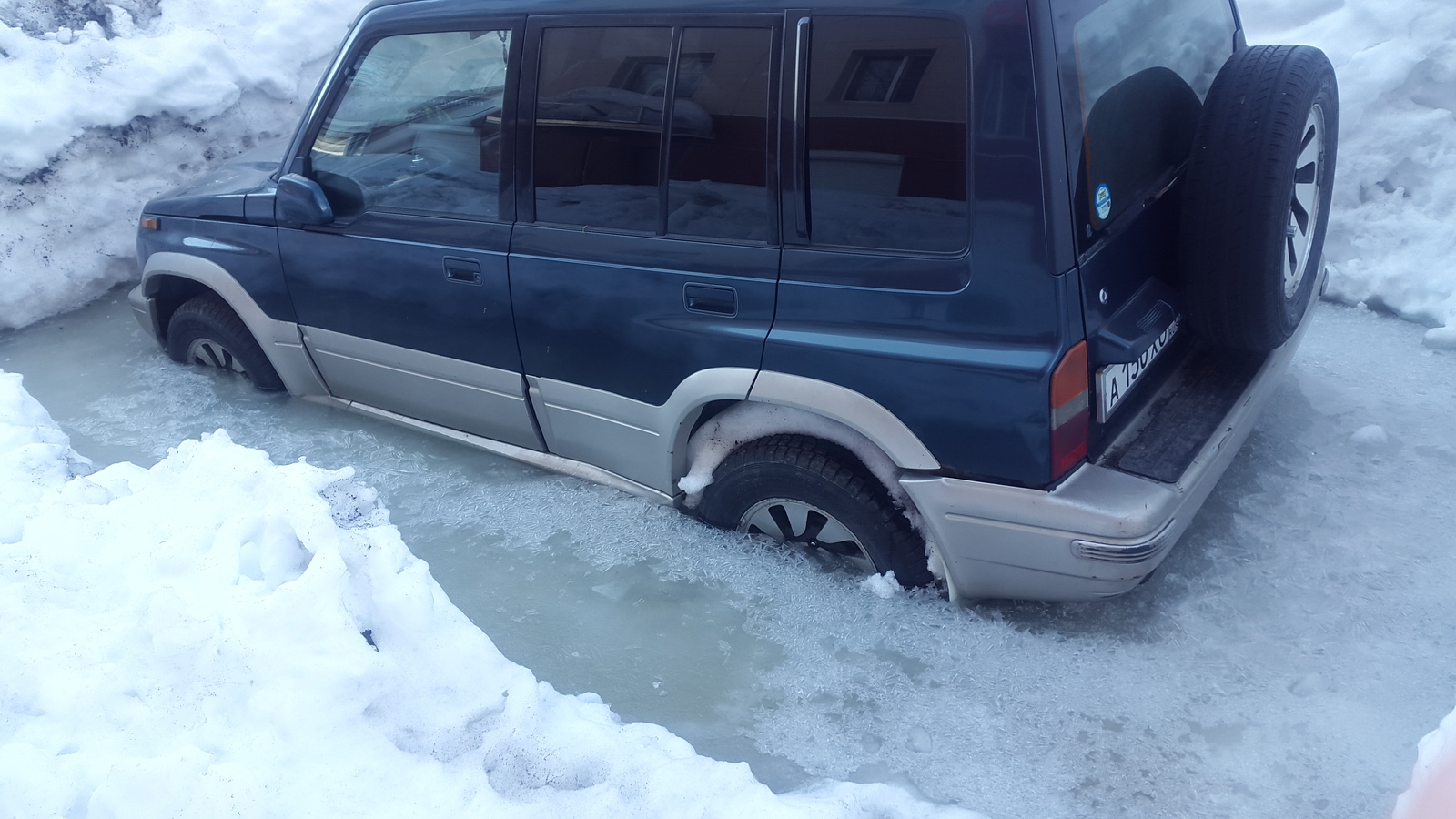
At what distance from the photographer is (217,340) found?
13.5 ft

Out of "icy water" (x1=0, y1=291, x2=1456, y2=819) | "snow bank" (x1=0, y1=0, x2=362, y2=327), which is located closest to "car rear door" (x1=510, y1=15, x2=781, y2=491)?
"icy water" (x1=0, y1=291, x2=1456, y2=819)

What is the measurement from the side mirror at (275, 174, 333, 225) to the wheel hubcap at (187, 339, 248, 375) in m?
1.13

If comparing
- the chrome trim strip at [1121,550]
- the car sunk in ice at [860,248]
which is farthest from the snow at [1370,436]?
the chrome trim strip at [1121,550]

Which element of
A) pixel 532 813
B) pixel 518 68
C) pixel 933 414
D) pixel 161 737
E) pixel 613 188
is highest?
pixel 518 68

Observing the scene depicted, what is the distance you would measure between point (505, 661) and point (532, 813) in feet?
1.63

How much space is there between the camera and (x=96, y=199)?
202 inches

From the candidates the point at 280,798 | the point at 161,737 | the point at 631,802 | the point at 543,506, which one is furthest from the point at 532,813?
the point at 543,506

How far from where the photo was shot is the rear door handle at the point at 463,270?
3061mm

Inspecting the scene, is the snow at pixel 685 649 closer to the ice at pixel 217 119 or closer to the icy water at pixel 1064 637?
the icy water at pixel 1064 637

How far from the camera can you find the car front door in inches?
119

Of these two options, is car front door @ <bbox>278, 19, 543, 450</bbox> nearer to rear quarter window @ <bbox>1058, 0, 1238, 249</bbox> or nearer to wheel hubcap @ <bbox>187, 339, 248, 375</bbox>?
wheel hubcap @ <bbox>187, 339, 248, 375</bbox>

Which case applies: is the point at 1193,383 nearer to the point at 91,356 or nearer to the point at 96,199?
the point at 91,356

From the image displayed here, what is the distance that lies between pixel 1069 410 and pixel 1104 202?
1.61 ft

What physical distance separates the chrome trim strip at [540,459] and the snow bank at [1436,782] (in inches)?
79.1
